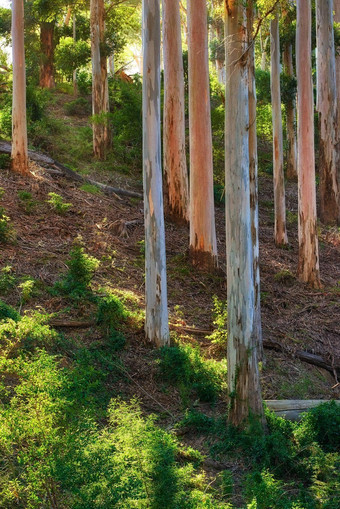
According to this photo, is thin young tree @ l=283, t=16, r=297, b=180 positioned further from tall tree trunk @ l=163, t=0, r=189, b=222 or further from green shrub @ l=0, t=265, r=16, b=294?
green shrub @ l=0, t=265, r=16, b=294

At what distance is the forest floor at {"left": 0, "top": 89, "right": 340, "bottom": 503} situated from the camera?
27.9ft

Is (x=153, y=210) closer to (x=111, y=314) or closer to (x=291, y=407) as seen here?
(x=111, y=314)

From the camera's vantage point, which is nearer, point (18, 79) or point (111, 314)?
point (111, 314)

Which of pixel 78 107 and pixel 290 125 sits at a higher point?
pixel 78 107

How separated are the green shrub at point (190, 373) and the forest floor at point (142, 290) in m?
0.12

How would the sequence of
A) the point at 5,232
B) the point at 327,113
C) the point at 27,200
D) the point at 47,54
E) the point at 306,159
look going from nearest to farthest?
the point at 5,232 → the point at 27,200 → the point at 306,159 → the point at 327,113 → the point at 47,54

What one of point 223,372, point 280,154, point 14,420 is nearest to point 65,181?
point 280,154

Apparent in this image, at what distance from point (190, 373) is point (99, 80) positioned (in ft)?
43.7

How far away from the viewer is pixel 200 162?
12.6m

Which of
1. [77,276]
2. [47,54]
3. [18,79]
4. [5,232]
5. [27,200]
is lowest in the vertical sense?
[77,276]

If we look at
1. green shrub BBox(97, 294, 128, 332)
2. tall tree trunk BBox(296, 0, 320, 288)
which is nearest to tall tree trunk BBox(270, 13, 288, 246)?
tall tree trunk BBox(296, 0, 320, 288)

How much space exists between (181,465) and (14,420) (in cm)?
206

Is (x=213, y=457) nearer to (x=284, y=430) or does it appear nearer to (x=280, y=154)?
(x=284, y=430)

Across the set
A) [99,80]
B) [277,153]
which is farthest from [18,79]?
[277,153]
